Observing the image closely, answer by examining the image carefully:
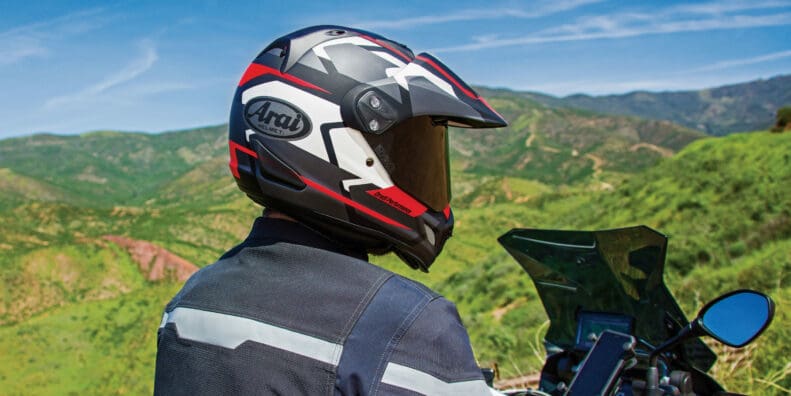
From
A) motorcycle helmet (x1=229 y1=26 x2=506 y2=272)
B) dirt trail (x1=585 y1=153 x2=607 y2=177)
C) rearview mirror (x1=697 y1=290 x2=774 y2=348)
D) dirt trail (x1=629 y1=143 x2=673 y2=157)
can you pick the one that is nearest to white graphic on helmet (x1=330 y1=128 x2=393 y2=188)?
motorcycle helmet (x1=229 y1=26 x2=506 y2=272)

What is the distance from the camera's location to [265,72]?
7.85 feet

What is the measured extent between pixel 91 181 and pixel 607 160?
506ft

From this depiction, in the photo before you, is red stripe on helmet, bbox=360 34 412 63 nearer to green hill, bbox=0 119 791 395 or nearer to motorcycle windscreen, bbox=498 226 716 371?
motorcycle windscreen, bbox=498 226 716 371

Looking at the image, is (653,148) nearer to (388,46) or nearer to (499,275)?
(499,275)

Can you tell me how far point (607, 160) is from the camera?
531ft

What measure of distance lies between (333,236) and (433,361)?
0.74 meters

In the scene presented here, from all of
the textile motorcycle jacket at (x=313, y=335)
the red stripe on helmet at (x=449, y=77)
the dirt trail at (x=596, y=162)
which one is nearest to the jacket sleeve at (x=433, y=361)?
the textile motorcycle jacket at (x=313, y=335)

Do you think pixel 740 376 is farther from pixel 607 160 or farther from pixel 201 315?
pixel 607 160

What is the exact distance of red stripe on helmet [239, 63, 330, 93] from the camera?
7.50ft

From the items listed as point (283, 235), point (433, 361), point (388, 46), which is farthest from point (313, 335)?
point (388, 46)

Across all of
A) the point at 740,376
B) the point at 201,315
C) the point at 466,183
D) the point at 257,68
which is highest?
the point at 257,68

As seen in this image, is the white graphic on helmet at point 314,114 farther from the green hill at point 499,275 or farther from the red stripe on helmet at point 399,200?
the green hill at point 499,275

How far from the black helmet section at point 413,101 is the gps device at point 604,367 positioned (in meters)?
0.97

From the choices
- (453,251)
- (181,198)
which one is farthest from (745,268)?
(181,198)
